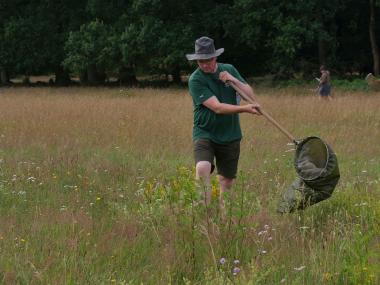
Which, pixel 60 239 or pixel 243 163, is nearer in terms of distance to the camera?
pixel 60 239

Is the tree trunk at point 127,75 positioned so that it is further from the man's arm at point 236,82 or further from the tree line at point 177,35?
the man's arm at point 236,82

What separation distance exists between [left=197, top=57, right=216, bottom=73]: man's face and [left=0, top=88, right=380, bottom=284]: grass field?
3.39 ft

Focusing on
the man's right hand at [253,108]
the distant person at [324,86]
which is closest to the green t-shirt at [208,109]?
the man's right hand at [253,108]

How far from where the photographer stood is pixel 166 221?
15.4 feet

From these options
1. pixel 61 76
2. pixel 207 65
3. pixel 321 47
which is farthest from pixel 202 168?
pixel 61 76

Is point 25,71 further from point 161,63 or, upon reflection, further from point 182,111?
point 182,111

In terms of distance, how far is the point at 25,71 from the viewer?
3416cm

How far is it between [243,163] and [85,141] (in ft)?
10.7

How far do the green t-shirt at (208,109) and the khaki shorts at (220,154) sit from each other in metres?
0.07

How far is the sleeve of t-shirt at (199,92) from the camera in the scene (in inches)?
213

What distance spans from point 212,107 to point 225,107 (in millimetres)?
140

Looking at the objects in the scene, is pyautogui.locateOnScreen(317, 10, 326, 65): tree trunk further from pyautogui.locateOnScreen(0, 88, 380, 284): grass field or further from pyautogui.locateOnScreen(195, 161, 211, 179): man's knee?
pyautogui.locateOnScreen(195, 161, 211, 179): man's knee

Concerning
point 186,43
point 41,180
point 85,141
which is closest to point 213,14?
point 186,43

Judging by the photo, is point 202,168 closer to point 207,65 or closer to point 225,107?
point 225,107
